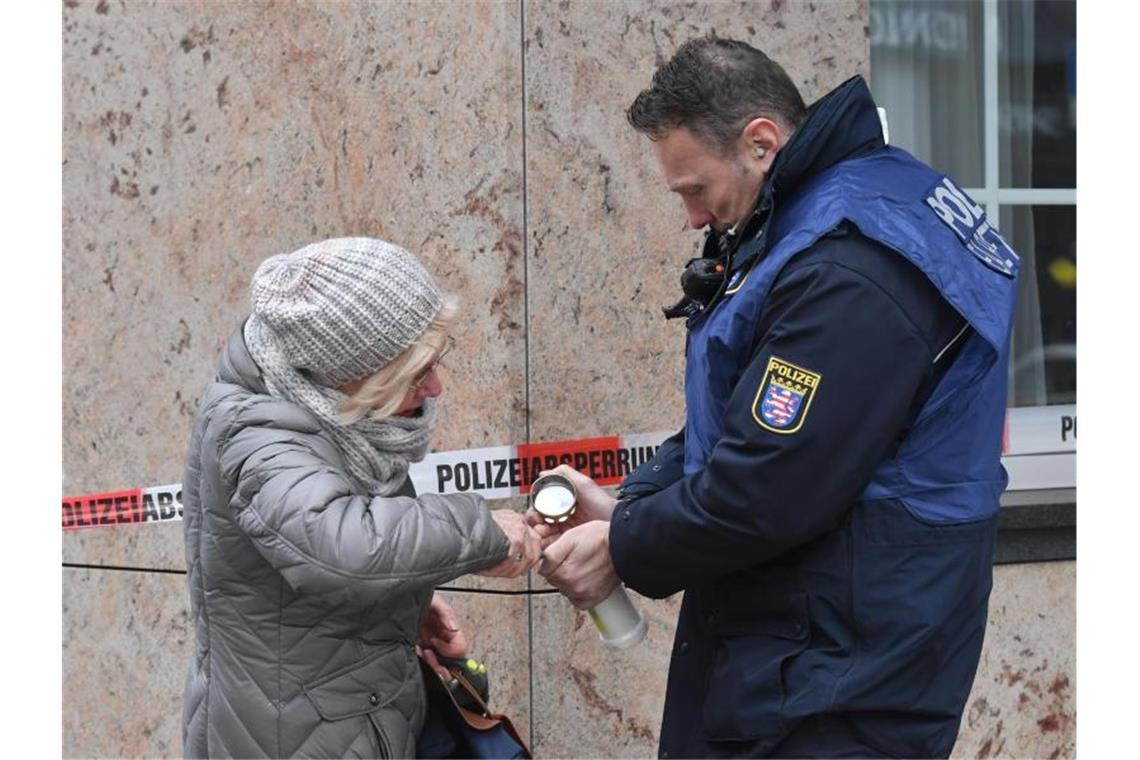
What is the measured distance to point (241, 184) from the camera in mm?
4930

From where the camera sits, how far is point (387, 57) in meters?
4.61

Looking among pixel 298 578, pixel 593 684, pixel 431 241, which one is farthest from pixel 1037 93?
pixel 298 578

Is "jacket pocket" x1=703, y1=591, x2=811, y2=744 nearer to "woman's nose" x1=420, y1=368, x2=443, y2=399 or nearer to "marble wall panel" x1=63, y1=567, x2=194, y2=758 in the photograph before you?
"woman's nose" x1=420, y1=368, x2=443, y2=399

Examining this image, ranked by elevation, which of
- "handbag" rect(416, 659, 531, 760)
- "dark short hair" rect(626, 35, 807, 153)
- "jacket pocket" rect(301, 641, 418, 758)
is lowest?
"handbag" rect(416, 659, 531, 760)

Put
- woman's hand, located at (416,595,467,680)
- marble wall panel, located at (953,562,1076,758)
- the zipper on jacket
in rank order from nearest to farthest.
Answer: the zipper on jacket, woman's hand, located at (416,595,467,680), marble wall panel, located at (953,562,1076,758)

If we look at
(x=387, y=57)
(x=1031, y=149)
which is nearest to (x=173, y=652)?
(x=387, y=57)

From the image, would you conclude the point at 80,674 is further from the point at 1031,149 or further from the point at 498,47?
the point at 1031,149

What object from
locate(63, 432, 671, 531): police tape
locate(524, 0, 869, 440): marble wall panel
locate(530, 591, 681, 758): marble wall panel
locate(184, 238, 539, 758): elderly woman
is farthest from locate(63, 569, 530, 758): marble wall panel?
locate(184, 238, 539, 758): elderly woman

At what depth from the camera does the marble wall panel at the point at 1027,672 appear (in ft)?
16.5

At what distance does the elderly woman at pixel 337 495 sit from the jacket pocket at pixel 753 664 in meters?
0.40

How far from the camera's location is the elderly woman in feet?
8.88

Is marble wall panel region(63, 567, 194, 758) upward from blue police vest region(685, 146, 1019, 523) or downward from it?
downward

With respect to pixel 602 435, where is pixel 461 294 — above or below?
above

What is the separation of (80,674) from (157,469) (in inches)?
31.6
